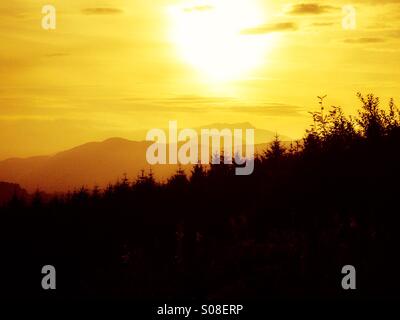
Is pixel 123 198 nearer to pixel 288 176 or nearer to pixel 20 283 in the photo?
pixel 20 283

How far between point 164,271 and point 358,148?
28.1 ft

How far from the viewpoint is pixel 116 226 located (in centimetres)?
7669

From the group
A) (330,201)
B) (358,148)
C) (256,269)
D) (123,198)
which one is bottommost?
(256,269)

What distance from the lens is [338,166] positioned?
25.0 m
